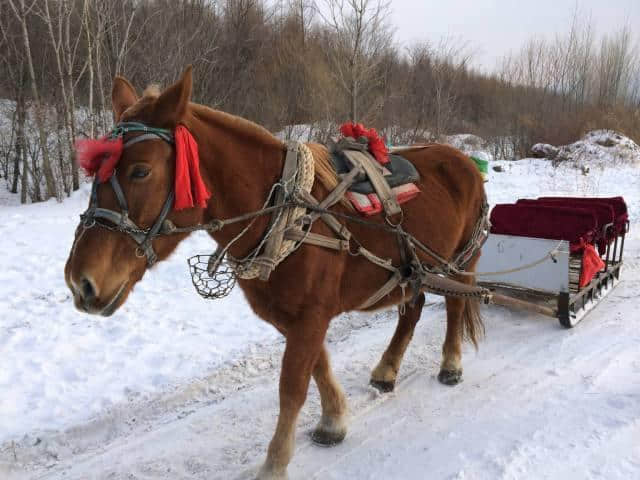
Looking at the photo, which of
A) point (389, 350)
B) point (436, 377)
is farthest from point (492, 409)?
point (389, 350)

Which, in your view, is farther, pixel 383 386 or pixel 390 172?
pixel 383 386

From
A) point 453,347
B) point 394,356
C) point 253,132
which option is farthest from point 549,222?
point 253,132

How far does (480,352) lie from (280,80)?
12752 mm

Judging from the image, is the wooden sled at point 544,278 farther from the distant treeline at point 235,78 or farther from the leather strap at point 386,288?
the distant treeline at point 235,78

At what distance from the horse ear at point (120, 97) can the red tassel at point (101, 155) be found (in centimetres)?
33

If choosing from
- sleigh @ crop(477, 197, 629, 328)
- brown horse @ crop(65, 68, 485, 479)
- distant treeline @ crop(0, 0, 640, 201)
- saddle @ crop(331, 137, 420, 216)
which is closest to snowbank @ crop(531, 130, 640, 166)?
distant treeline @ crop(0, 0, 640, 201)

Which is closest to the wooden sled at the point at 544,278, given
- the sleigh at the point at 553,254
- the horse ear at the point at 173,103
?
the sleigh at the point at 553,254

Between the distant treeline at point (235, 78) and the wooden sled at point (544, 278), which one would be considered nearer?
the wooden sled at point (544, 278)

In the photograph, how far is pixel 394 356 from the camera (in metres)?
3.27

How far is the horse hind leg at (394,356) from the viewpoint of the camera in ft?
10.5

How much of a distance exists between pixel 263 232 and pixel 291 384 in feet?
2.51

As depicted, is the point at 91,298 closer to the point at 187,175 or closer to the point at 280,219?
the point at 187,175

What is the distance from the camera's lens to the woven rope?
6.25ft

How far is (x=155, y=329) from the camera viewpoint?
13.9 ft
